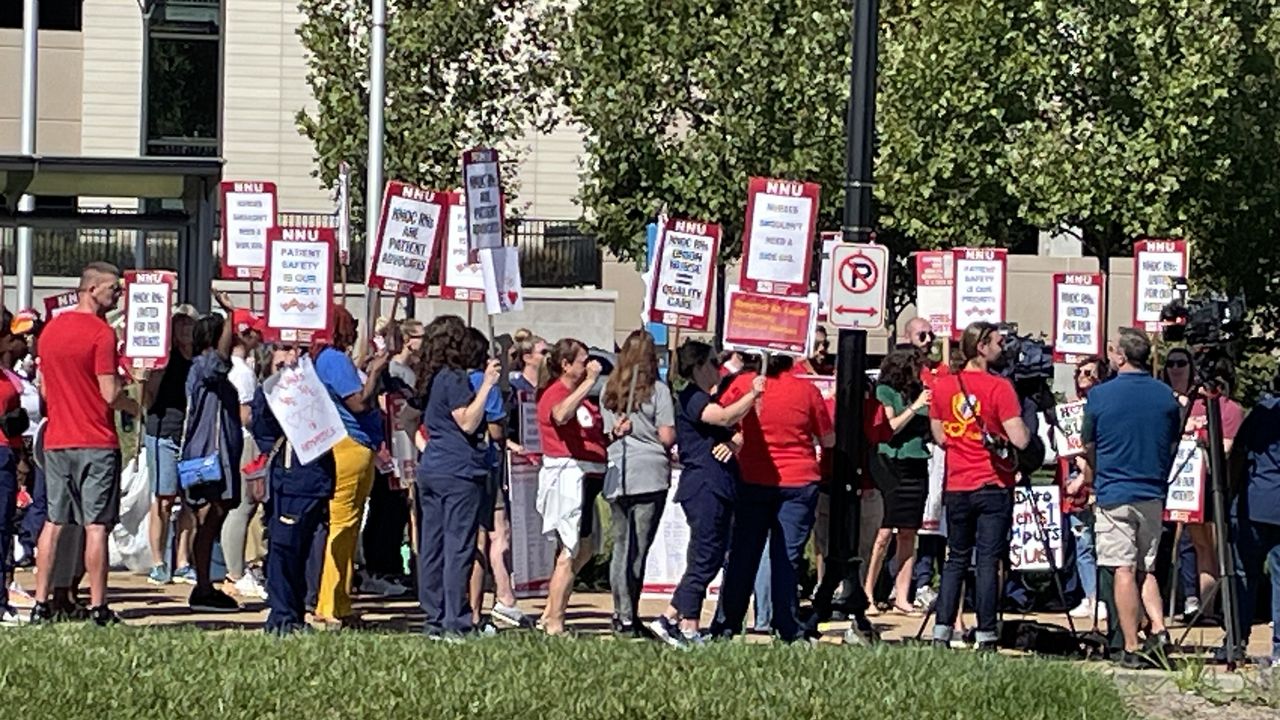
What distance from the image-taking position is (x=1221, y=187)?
33344 millimetres

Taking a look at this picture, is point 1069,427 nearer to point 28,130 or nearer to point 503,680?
point 503,680

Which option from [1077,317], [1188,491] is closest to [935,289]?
[1077,317]

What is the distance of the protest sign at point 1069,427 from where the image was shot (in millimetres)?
16297

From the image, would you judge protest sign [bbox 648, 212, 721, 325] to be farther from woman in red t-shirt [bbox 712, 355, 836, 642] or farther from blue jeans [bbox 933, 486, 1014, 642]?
blue jeans [bbox 933, 486, 1014, 642]

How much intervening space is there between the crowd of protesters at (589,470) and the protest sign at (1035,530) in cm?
61

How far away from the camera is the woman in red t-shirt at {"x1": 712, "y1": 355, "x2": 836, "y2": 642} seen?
46.1 feet

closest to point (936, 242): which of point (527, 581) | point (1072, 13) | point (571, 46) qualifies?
point (1072, 13)

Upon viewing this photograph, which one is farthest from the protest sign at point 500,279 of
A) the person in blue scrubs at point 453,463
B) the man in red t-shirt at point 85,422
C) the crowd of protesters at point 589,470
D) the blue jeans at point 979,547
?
the blue jeans at point 979,547

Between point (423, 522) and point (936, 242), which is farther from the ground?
point (936, 242)

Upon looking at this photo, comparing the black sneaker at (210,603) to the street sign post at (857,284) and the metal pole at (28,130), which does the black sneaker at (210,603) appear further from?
the metal pole at (28,130)

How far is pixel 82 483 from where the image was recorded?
1362cm

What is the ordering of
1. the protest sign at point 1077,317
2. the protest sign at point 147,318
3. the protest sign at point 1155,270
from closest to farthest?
the protest sign at point 147,318
the protest sign at point 1077,317
the protest sign at point 1155,270

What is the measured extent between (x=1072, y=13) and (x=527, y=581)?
19.9 m

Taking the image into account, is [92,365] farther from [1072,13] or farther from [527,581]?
[1072,13]
